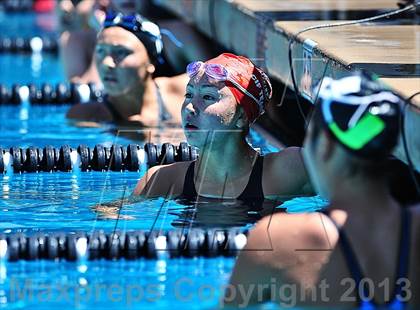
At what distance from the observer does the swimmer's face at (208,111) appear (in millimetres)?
5148

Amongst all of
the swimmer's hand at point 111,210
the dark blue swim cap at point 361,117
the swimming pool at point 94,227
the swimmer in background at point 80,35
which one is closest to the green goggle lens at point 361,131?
the dark blue swim cap at point 361,117

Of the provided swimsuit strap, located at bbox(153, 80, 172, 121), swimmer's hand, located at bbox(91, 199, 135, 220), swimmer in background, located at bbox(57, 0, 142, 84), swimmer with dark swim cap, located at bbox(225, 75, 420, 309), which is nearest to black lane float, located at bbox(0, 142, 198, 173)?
swimmer's hand, located at bbox(91, 199, 135, 220)

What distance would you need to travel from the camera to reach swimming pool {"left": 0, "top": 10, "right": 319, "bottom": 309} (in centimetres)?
419

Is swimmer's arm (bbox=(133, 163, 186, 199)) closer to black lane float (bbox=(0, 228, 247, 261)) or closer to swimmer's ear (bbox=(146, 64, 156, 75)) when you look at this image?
black lane float (bbox=(0, 228, 247, 261))

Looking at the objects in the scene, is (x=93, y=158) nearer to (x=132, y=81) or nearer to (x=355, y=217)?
(x=132, y=81)

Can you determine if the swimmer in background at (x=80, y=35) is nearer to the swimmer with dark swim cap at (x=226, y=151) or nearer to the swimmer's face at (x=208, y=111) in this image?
the swimmer with dark swim cap at (x=226, y=151)

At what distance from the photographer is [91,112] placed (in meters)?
7.75

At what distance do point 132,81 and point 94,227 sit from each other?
8.44ft

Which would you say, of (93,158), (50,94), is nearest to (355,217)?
(93,158)

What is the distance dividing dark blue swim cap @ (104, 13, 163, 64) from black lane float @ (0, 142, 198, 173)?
1391 millimetres

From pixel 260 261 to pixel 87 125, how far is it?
4256 mm

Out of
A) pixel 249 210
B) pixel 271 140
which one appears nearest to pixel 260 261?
pixel 249 210

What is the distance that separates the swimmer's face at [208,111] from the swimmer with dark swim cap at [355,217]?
172 centimetres

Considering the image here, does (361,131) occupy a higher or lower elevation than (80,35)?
higher
